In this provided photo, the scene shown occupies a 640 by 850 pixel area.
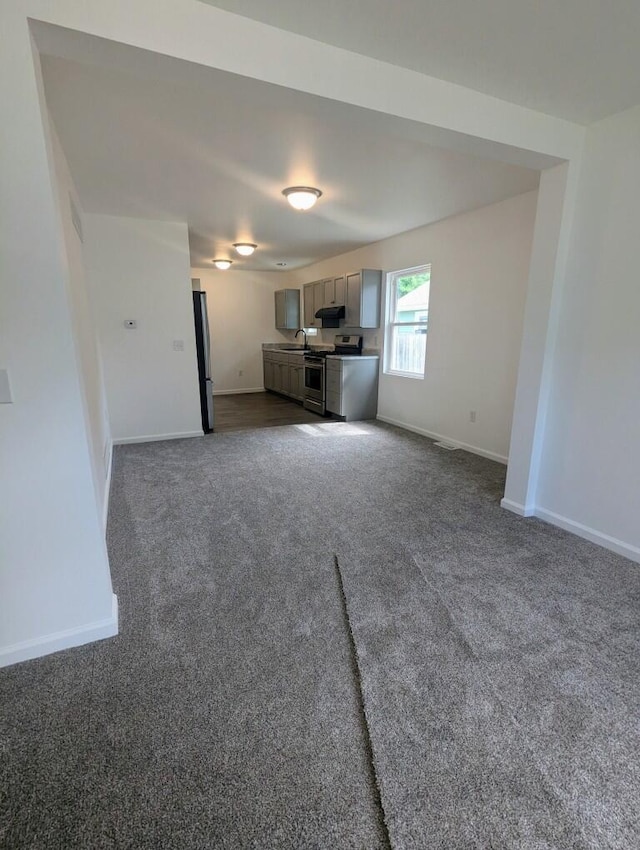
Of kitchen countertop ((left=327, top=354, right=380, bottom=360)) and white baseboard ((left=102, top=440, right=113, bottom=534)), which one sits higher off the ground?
kitchen countertop ((left=327, top=354, right=380, bottom=360))

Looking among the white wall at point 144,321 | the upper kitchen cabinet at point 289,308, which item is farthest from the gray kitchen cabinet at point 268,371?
the white wall at point 144,321

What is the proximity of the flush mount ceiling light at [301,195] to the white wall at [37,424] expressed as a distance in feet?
6.95

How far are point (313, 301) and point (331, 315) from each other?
89 cm

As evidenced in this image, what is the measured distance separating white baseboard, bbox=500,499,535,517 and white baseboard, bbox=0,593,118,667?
269 centimetres

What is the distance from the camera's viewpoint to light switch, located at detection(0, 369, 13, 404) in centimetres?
144

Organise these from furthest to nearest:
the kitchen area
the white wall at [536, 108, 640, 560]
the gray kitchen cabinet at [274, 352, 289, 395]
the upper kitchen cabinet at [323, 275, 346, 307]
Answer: the gray kitchen cabinet at [274, 352, 289, 395] → the upper kitchen cabinet at [323, 275, 346, 307] → the kitchen area → the white wall at [536, 108, 640, 560]

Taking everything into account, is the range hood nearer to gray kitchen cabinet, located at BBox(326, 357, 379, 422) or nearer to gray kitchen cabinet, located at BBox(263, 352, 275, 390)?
gray kitchen cabinet, located at BBox(326, 357, 379, 422)

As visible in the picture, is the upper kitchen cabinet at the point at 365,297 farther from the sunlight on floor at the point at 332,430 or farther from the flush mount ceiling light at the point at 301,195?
the flush mount ceiling light at the point at 301,195

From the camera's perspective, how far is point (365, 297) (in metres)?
5.54

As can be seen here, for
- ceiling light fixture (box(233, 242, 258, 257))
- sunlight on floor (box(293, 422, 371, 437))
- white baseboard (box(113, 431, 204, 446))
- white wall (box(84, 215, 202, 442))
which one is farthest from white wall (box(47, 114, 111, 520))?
sunlight on floor (box(293, 422, 371, 437))

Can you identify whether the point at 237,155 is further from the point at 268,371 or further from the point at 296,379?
the point at 268,371

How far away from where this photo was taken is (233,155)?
9.06 feet

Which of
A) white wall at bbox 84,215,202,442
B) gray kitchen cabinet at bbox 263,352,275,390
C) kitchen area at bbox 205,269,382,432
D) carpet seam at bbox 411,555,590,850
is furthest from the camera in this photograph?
gray kitchen cabinet at bbox 263,352,275,390

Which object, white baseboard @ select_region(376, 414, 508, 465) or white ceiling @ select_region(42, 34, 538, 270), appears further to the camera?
white baseboard @ select_region(376, 414, 508, 465)
